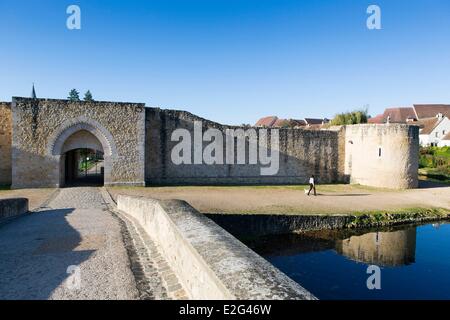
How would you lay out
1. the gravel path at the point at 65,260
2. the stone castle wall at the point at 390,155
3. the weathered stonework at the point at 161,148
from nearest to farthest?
the gravel path at the point at 65,260
the weathered stonework at the point at 161,148
the stone castle wall at the point at 390,155

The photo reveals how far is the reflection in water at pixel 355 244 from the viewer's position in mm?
9898

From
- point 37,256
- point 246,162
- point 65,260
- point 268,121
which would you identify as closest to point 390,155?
point 246,162

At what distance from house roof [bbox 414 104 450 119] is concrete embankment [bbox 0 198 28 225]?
60.2 metres

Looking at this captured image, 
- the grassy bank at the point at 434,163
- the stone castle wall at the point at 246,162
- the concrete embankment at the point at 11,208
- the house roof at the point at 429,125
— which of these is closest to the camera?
the concrete embankment at the point at 11,208

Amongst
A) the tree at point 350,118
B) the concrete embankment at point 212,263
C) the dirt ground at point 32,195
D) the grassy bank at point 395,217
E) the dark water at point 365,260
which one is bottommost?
the dark water at point 365,260

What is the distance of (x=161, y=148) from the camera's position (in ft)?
63.2

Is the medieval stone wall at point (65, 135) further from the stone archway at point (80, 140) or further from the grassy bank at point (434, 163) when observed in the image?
the grassy bank at point (434, 163)

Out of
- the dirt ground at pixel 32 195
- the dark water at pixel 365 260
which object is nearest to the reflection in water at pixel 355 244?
Result: the dark water at pixel 365 260

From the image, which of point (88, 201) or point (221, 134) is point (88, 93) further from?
point (88, 201)

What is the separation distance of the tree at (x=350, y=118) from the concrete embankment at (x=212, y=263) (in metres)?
27.9

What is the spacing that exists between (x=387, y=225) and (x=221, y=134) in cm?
1044

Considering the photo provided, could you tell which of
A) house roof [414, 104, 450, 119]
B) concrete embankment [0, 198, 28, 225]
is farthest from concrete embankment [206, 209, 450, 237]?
house roof [414, 104, 450, 119]

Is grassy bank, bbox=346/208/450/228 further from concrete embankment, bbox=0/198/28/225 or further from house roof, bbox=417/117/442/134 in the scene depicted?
house roof, bbox=417/117/442/134

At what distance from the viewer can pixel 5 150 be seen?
17.5 meters
